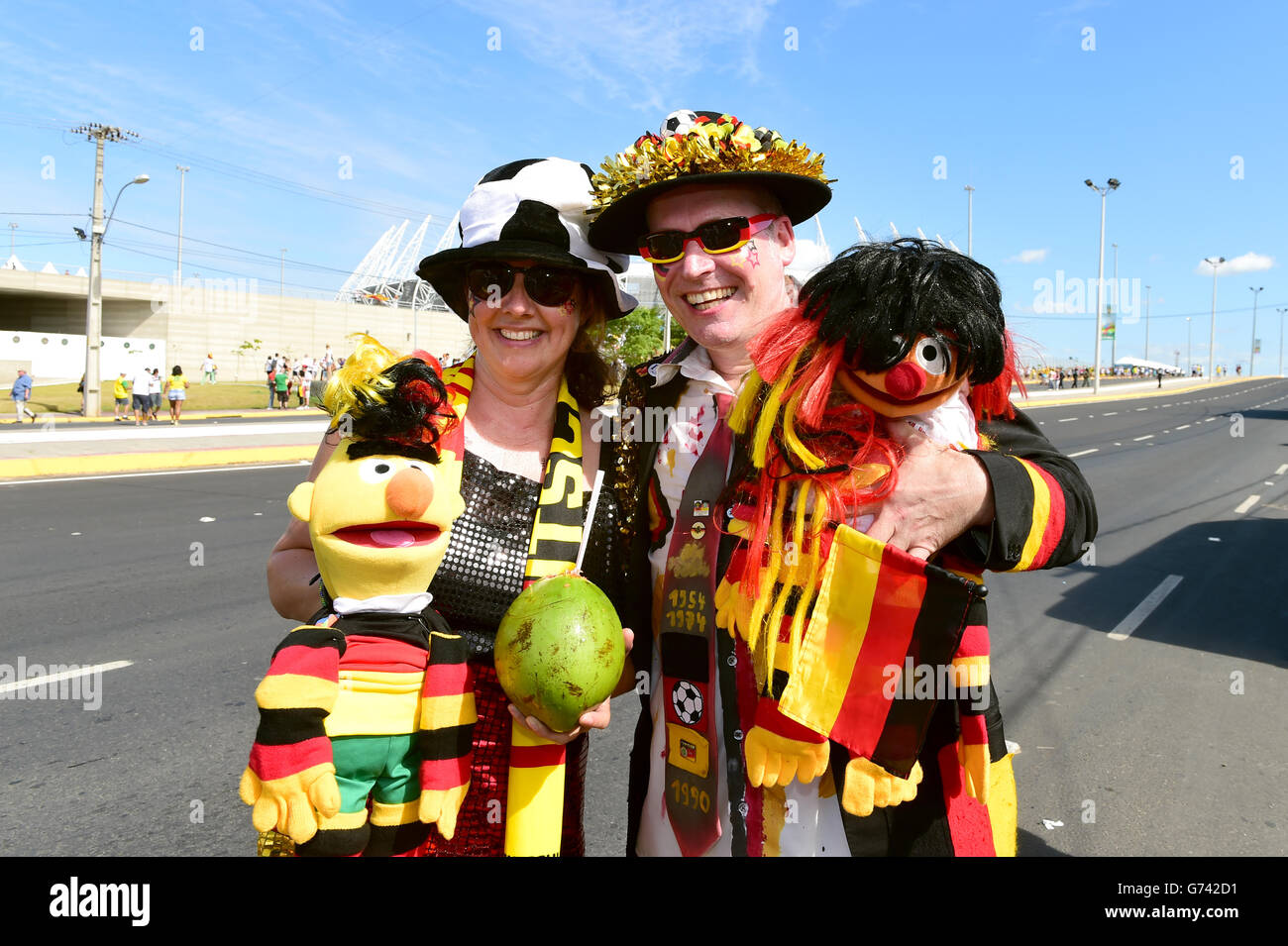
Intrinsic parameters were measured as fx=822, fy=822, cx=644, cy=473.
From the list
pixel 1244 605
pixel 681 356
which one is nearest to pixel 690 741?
pixel 681 356

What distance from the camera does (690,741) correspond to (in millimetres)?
1680

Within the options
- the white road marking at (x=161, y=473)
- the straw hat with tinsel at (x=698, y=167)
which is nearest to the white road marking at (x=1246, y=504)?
the straw hat with tinsel at (x=698, y=167)

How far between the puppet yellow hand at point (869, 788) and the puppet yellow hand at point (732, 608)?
0.29m

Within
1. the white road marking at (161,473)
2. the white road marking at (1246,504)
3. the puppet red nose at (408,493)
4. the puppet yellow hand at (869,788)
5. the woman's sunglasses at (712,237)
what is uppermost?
the woman's sunglasses at (712,237)

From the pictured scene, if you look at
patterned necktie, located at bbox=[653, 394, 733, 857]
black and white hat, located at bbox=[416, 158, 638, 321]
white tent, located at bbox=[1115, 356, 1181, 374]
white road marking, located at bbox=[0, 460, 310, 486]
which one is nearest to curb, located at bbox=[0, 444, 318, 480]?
white road marking, located at bbox=[0, 460, 310, 486]

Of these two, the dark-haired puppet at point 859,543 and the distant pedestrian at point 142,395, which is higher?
the distant pedestrian at point 142,395

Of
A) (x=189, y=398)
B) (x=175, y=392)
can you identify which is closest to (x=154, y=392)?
(x=175, y=392)

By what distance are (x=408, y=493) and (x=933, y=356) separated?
1.00 meters

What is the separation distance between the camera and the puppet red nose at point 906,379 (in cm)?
136

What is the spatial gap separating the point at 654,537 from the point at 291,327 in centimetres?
5749

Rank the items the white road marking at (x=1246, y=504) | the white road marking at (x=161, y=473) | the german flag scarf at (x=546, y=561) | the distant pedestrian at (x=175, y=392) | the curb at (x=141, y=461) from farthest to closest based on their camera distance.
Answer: the distant pedestrian at (x=175, y=392), the curb at (x=141, y=461), the white road marking at (x=161, y=473), the white road marking at (x=1246, y=504), the german flag scarf at (x=546, y=561)

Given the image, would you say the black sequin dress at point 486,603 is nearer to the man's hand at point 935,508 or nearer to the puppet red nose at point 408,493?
the puppet red nose at point 408,493
